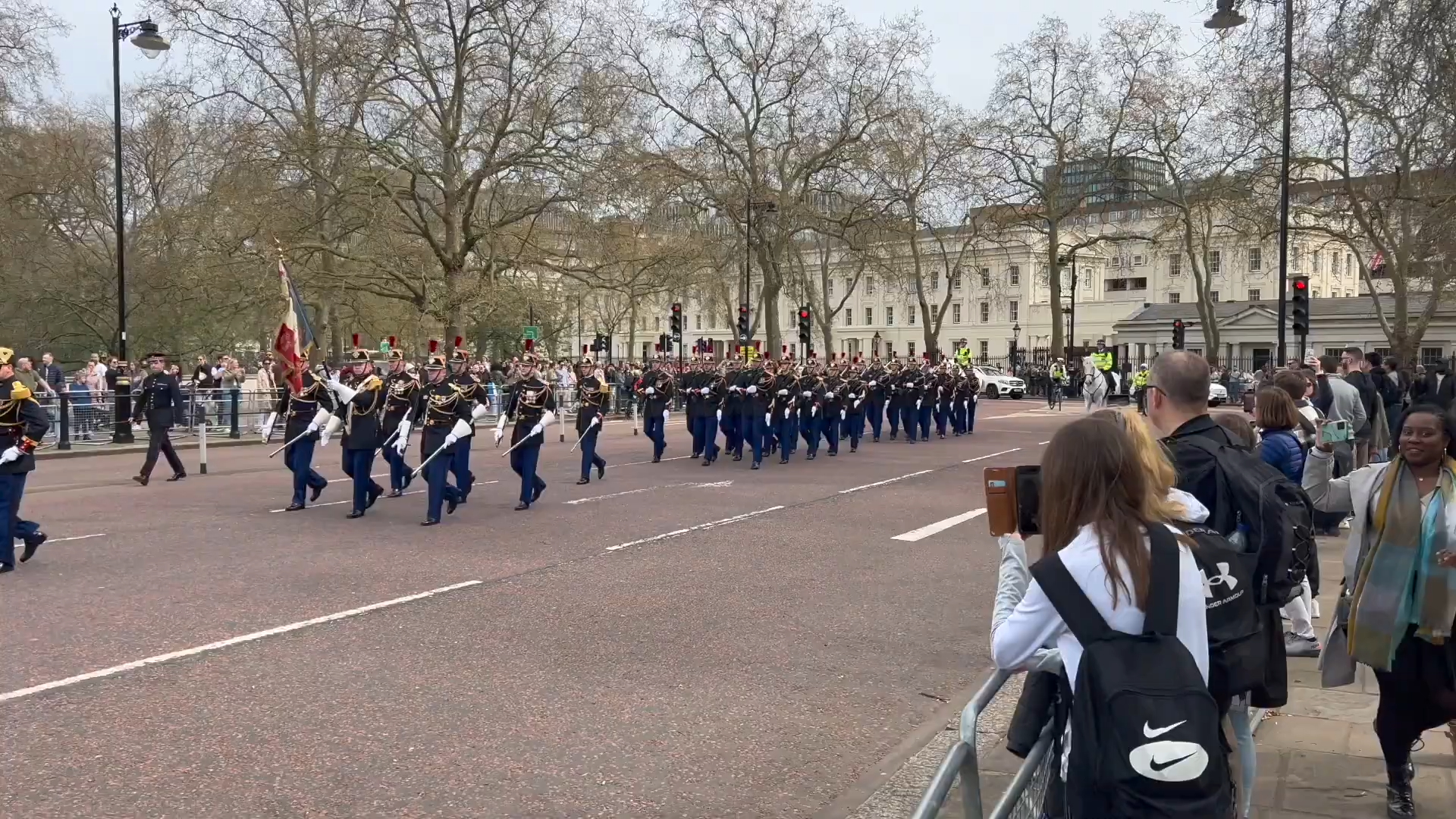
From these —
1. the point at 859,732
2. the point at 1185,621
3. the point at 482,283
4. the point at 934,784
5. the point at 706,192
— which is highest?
the point at 706,192

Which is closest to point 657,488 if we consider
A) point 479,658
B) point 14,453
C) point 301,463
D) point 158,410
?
point 301,463

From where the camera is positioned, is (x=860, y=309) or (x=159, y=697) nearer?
(x=159, y=697)

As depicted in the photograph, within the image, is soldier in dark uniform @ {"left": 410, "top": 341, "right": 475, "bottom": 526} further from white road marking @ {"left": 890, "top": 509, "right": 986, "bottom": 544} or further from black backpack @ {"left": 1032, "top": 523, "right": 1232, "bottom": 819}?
black backpack @ {"left": 1032, "top": 523, "right": 1232, "bottom": 819}

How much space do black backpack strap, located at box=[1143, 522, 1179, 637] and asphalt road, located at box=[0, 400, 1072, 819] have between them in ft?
7.79

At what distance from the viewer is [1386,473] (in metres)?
4.46

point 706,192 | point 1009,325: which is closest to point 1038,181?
point 706,192

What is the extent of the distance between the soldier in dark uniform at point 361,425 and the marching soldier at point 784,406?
7954 mm

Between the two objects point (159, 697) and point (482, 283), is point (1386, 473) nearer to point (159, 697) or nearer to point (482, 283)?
point (159, 697)

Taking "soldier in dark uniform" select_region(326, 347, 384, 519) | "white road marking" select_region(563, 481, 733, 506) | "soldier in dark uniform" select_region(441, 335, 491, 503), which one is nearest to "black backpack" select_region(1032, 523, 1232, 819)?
"soldier in dark uniform" select_region(441, 335, 491, 503)

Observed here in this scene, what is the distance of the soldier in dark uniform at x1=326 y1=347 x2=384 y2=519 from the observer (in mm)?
12164

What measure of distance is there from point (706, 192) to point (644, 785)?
37166 mm

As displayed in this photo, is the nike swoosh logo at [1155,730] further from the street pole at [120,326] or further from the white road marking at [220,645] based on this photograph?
the street pole at [120,326]

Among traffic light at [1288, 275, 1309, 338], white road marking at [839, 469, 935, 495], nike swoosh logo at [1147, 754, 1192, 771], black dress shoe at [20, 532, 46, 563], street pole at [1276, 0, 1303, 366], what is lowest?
white road marking at [839, 469, 935, 495]

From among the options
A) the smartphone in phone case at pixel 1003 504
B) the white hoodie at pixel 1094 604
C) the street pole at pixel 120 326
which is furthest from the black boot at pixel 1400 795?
the street pole at pixel 120 326
